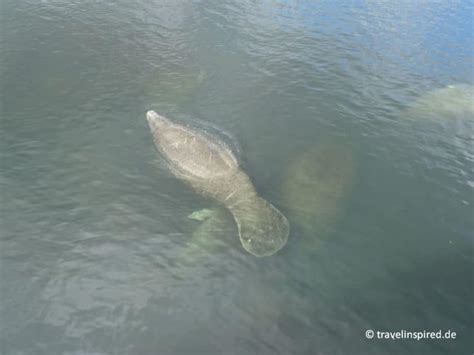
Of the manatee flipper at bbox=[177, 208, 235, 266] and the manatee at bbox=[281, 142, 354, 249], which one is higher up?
the manatee at bbox=[281, 142, 354, 249]

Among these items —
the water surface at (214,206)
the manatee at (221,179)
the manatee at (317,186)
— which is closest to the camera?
the water surface at (214,206)

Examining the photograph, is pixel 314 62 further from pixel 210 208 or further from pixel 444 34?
pixel 210 208

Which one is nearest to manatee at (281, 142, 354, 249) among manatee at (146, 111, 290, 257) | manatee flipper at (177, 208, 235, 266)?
manatee at (146, 111, 290, 257)

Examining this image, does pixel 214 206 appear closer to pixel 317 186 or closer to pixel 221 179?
pixel 221 179

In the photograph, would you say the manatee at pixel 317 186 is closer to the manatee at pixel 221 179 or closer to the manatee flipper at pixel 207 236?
the manatee at pixel 221 179

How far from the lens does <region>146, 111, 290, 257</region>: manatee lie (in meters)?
20.9

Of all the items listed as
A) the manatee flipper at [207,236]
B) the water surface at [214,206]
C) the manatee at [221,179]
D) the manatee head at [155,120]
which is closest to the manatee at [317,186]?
the water surface at [214,206]

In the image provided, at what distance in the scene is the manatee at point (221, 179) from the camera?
20.9 m

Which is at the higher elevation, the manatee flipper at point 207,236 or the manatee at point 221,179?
the manatee at point 221,179

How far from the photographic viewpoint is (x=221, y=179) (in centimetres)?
2377

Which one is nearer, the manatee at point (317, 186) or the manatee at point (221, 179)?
the manatee at point (221, 179)

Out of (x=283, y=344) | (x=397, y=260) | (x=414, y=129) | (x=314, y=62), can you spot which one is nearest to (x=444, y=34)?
(x=314, y=62)

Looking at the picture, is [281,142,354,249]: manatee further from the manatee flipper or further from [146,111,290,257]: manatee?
the manatee flipper

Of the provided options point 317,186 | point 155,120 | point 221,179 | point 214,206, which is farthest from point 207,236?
point 155,120
